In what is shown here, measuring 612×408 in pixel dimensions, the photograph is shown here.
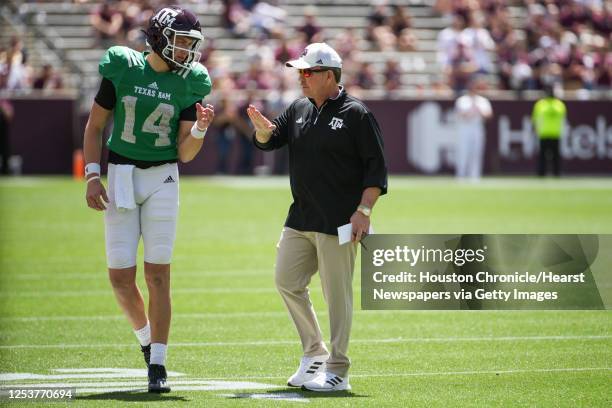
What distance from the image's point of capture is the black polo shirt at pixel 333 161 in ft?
24.8

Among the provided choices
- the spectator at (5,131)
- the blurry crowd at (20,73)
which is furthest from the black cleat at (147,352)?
the blurry crowd at (20,73)

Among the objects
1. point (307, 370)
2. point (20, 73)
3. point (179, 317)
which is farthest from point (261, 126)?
point (20, 73)

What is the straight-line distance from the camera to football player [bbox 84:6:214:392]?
760 centimetres

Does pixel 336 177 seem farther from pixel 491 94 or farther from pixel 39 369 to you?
pixel 491 94

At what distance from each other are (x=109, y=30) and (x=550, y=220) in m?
14.4

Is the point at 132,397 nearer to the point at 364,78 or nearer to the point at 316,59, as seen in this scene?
the point at 316,59

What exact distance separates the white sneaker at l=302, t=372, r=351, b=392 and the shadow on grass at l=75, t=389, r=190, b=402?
0.79 meters

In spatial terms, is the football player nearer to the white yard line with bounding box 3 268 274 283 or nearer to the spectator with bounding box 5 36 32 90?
the white yard line with bounding box 3 268 274 283

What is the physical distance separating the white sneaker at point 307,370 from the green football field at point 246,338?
96 millimetres

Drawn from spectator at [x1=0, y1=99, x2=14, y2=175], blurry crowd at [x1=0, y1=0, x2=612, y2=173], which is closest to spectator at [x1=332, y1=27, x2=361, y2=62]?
blurry crowd at [x1=0, y1=0, x2=612, y2=173]

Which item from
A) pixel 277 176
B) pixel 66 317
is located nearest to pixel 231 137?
pixel 277 176

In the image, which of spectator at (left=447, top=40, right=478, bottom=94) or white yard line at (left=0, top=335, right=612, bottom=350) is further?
spectator at (left=447, top=40, right=478, bottom=94)

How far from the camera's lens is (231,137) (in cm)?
2956

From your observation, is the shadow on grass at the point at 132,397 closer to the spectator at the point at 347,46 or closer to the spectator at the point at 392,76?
the spectator at the point at 347,46
